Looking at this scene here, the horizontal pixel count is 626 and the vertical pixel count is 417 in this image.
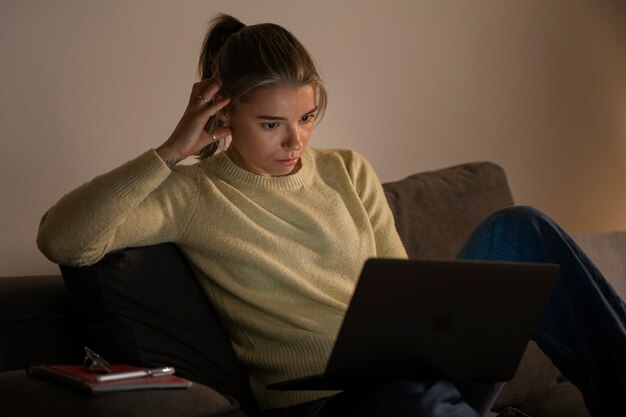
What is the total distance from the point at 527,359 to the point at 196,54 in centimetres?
102

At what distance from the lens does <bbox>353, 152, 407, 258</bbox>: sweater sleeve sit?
2037 millimetres

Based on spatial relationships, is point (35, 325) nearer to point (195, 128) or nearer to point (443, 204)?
point (195, 128)

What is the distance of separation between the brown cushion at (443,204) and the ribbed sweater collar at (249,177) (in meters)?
0.37

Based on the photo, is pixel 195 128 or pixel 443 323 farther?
pixel 195 128

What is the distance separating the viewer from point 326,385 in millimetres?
1517

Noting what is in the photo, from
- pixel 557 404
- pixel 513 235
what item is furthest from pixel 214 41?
pixel 557 404

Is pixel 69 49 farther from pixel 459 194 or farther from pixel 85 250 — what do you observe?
pixel 459 194

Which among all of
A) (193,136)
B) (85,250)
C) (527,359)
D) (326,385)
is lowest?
(527,359)

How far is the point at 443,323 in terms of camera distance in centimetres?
149

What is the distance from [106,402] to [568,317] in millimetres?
813

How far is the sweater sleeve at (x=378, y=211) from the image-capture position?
204 centimetres

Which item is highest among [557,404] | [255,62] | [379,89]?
[255,62]

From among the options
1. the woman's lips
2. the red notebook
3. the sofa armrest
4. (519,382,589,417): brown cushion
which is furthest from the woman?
(519,382,589,417): brown cushion

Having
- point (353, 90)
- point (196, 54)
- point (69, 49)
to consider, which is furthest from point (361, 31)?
point (69, 49)
